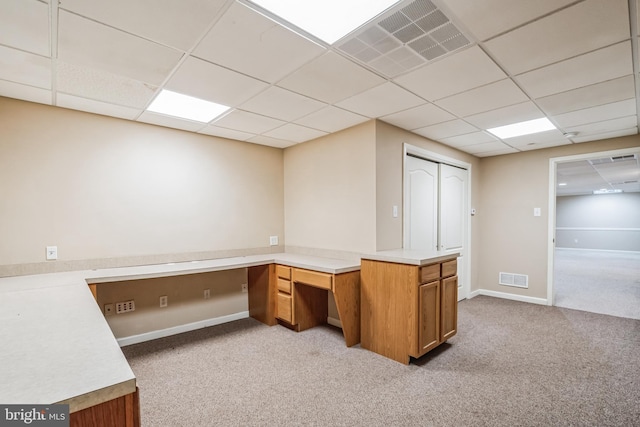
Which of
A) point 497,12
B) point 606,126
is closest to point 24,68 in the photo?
point 497,12

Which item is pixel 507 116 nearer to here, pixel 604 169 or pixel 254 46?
pixel 254 46

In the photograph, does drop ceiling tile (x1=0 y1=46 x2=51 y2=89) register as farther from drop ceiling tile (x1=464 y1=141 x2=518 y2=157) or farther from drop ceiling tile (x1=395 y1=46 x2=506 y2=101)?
drop ceiling tile (x1=464 y1=141 x2=518 y2=157)

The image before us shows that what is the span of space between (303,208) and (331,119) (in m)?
1.37

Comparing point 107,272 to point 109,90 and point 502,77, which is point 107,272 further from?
point 502,77

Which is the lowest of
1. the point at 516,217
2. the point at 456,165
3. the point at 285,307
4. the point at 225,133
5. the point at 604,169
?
the point at 285,307

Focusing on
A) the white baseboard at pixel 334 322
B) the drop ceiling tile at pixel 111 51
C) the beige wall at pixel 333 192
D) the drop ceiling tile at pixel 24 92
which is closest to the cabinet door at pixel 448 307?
the beige wall at pixel 333 192

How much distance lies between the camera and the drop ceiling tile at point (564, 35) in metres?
1.58

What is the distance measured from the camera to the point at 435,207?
427 centimetres

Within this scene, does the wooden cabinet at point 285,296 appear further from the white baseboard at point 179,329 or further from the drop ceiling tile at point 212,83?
the drop ceiling tile at point 212,83

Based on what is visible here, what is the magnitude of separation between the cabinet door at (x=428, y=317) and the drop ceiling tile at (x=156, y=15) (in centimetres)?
250

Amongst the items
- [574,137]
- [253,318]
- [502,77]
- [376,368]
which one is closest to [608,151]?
[574,137]

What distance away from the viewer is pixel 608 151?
4.03 m

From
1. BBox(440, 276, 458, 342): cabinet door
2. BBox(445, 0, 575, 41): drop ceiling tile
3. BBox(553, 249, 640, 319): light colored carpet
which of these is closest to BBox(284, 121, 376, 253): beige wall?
BBox(440, 276, 458, 342): cabinet door

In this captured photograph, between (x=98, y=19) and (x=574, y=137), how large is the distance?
506cm
